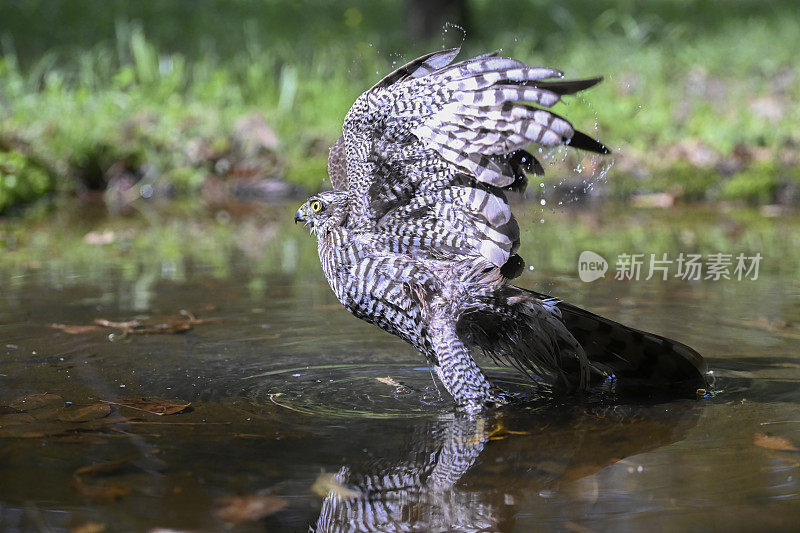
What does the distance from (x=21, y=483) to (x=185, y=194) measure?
7.44 metres

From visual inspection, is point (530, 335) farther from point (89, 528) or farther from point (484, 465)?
point (89, 528)

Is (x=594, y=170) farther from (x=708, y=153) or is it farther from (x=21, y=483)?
(x=21, y=483)

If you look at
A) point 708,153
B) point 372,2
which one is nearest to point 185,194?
point 708,153

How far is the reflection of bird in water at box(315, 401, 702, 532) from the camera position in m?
2.46

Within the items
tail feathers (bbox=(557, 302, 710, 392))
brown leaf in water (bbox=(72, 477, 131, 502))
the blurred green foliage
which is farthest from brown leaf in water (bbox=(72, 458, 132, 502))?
the blurred green foliage

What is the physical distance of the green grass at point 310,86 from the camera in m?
9.45

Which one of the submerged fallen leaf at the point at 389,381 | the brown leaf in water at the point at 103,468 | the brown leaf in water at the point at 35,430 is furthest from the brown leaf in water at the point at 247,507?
the submerged fallen leaf at the point at 389,381

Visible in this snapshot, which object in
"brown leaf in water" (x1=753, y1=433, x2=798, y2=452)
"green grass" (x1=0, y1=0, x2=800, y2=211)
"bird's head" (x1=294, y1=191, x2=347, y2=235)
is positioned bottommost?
"brown leaf in water" (x1=753, y1=433, x2=798, y2=452)

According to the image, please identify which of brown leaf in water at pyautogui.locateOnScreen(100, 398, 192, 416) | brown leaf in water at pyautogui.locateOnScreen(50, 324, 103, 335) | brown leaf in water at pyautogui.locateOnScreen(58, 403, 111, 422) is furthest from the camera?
brown leaf in water at pyautogui.locateOnScreen(50, 324, 103, 335)

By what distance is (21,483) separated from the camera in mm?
2637

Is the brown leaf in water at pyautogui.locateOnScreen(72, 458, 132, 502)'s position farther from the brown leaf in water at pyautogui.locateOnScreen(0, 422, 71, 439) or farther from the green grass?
the green grass
